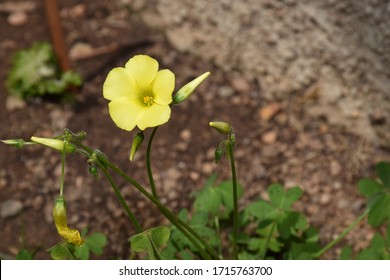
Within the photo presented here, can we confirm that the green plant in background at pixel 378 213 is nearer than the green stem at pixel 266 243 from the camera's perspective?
Yes

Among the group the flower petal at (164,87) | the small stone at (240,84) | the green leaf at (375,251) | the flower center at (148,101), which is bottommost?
the small stone at (240,84)

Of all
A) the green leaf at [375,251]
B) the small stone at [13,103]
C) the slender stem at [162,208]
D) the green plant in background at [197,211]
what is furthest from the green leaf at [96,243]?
the small stone at [13,103]

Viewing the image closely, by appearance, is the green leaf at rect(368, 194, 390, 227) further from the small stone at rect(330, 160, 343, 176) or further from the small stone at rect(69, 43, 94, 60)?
the small stone at rect(69, 43, 94, 60)

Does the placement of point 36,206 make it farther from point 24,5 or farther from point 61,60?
point 24,5

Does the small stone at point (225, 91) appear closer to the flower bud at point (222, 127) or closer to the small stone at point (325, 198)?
the small stone at point (325, 198)

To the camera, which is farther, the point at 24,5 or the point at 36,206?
the point at 24,5

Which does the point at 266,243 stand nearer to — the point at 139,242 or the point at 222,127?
the point at 139,242

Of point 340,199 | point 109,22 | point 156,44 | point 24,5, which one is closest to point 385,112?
point 340,199
